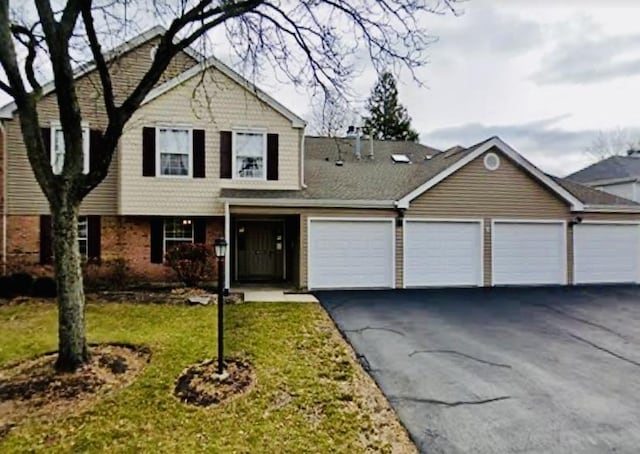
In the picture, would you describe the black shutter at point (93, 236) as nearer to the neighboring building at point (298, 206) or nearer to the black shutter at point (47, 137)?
the neighboring building at point (298, 206)

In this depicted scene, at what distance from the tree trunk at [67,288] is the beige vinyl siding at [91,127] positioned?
25.4 feet

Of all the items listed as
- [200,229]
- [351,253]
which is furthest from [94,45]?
[351,253]

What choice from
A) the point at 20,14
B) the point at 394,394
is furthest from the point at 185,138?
the point at 394,394

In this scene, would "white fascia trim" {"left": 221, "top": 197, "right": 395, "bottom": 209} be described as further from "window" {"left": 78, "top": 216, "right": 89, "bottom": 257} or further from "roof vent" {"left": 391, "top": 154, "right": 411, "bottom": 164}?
"roof vent" {"left": 391, "top": 154, "right": 411, "bottom": 164}

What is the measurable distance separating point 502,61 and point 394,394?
10.6 meters

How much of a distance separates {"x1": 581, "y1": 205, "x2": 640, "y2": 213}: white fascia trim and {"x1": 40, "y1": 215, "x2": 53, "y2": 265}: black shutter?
640 inches

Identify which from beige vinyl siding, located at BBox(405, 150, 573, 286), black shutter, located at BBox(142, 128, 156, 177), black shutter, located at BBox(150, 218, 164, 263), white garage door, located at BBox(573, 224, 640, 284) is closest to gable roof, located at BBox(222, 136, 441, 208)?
beige vinyl siding, located at BBox(405, 150, 573, 286)

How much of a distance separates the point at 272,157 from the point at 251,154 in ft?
2.11

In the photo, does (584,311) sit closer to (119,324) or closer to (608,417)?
(608,417)

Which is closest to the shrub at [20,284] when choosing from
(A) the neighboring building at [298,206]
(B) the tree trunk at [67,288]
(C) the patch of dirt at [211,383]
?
(A) the neighboring building at [298,206]

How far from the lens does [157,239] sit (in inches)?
539

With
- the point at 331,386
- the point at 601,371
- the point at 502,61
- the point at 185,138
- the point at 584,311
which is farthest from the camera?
the point at 185,138

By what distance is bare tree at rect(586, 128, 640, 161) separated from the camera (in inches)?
1634

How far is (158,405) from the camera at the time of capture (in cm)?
523
